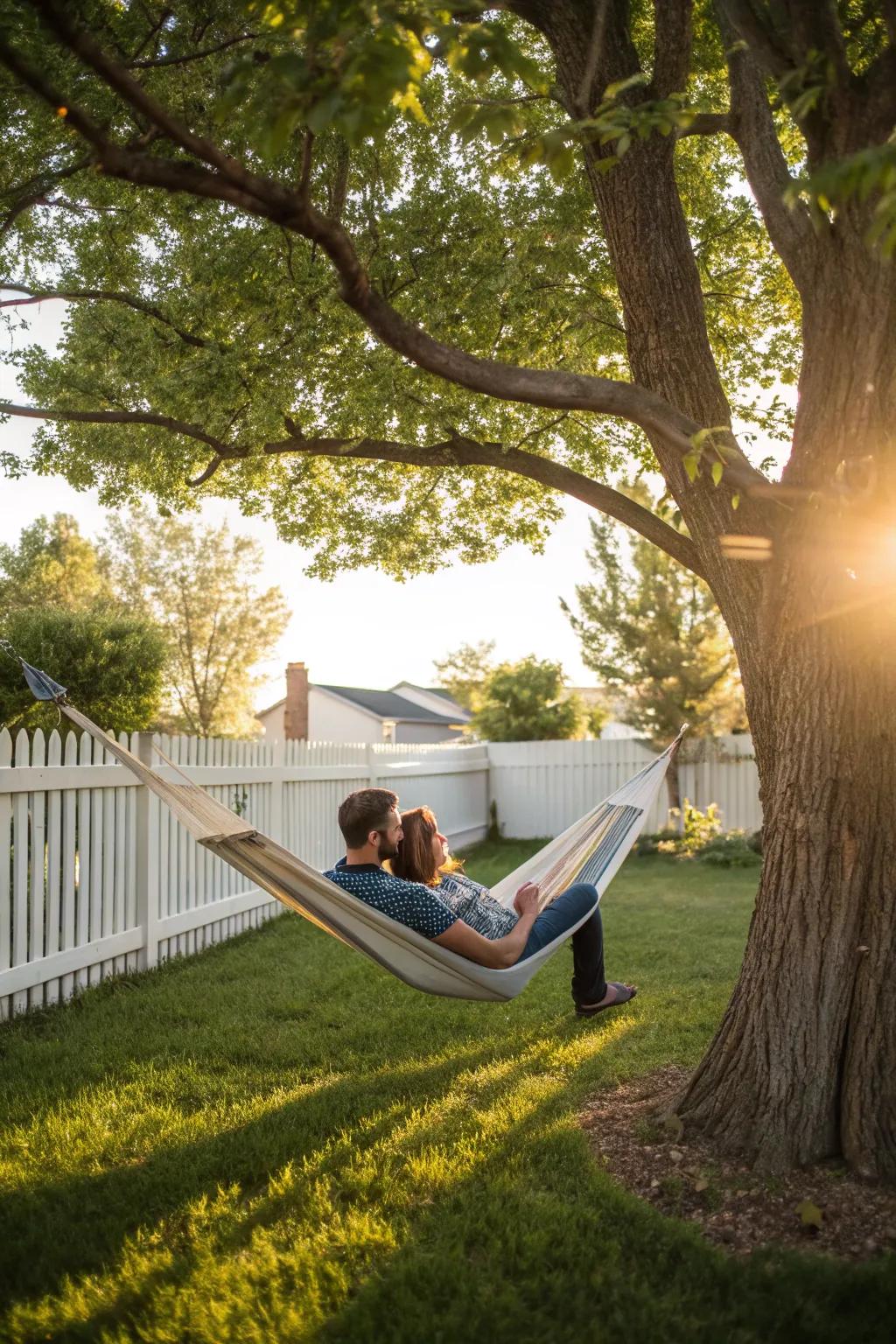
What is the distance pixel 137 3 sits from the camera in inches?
191

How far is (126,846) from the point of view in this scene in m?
5.40

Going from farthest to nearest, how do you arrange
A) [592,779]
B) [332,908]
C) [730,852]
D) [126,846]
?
[592,779], [730,852], [126,846], [332,908]


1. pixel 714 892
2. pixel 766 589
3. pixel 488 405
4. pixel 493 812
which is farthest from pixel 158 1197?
pixel 493 812

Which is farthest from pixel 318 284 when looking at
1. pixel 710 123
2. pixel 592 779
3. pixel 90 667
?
pixel 592 779

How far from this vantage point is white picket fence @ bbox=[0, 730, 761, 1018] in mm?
4441

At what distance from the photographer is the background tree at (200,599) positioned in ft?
93.1

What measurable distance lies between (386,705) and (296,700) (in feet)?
23.5

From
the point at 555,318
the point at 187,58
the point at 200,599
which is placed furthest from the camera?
the point at 200,599

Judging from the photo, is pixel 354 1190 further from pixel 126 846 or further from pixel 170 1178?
pixel 126 846

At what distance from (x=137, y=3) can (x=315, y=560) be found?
3.50 meters

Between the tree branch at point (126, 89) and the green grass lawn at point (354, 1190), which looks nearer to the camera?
the tree branch at point (126, 89)

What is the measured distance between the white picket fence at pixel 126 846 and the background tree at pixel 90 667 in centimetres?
127

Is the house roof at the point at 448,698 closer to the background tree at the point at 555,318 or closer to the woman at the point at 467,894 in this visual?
the background tree at the point at 555,318

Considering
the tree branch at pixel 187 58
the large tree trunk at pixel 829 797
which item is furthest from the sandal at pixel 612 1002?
the tree branch at pixel 187 58
